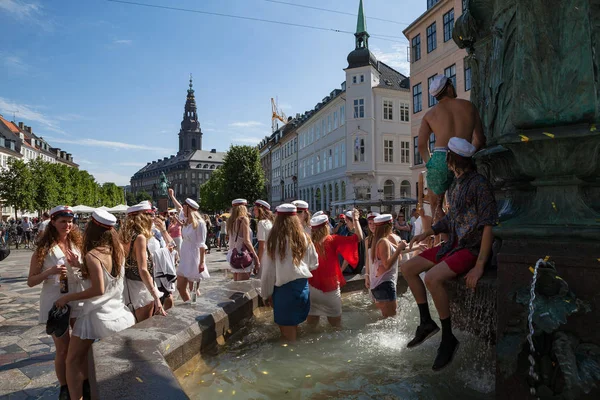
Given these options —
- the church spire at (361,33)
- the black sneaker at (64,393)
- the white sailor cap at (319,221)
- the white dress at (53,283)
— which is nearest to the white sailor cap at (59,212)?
the white dress at (53,283)

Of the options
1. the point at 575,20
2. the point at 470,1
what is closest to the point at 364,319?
the point at 470,1

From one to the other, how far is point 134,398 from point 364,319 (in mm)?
3849

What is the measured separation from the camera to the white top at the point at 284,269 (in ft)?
15.2

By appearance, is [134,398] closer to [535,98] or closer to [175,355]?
[175,355]

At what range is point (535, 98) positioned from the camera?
2.54 meters

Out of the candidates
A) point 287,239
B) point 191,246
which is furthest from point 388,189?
point 287,239

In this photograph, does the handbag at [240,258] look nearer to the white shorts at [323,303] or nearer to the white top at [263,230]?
the white top at [263,230]

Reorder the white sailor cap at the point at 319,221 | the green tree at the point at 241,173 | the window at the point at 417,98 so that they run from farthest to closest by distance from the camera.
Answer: the green tree at the point at 241,173 → the window at the point at 417,98 → the white sailor cap at the point at 319,221

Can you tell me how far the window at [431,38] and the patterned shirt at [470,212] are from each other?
96.7ft

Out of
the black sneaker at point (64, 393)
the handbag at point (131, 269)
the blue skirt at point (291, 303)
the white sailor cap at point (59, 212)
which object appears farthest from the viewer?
the blue skirt at point (291, 303)

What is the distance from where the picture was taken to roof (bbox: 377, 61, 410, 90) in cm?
4417

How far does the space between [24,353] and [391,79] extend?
44.9 m

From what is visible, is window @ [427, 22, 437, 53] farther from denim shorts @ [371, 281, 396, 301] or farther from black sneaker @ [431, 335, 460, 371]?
black sneaker @ [431, 335, 460, 371]

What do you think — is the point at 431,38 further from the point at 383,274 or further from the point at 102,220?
the point at 102,220
